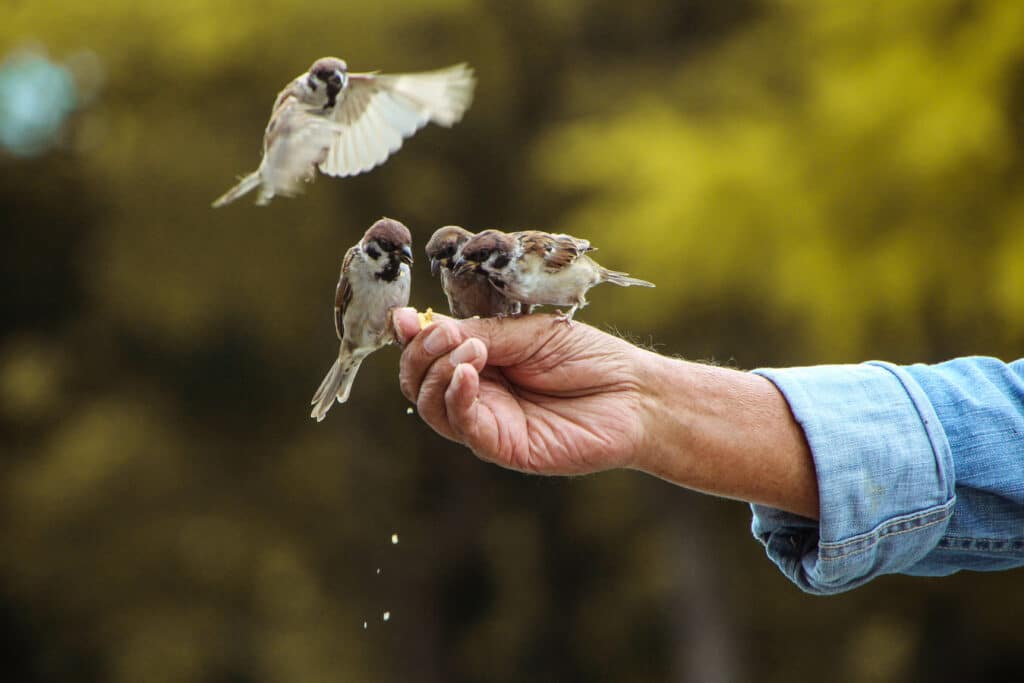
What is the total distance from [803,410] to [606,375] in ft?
1.62

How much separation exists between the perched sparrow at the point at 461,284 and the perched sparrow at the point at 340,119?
13.5 inches

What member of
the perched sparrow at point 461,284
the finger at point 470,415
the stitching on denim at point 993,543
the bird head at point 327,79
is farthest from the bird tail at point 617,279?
the stitching on denim at point 993,543

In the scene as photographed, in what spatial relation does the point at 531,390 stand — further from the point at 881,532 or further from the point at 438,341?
the point at 881,532

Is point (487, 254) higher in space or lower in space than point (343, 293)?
higher

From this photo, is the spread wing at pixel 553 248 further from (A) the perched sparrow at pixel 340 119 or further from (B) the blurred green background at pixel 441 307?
(B) the blurred green background at pixel 441 307

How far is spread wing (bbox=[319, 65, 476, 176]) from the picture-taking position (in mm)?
2938

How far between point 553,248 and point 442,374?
1.92 feet

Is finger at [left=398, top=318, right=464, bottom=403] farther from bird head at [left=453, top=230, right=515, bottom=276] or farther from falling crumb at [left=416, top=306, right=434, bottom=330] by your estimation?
bird head at [left=453, top=230, right=515, bottom=276]

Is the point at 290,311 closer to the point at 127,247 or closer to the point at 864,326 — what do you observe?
the point at 127,247

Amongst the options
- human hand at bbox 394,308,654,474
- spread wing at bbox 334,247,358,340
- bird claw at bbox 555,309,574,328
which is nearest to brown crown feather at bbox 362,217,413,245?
spread wing at bbox 334,247,358,340

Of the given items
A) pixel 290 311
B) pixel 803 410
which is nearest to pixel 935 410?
pixel 803 410

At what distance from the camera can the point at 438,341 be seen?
2.79 metres

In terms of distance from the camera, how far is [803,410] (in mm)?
3018

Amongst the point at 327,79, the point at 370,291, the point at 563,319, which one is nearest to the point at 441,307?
the point at 370,291
